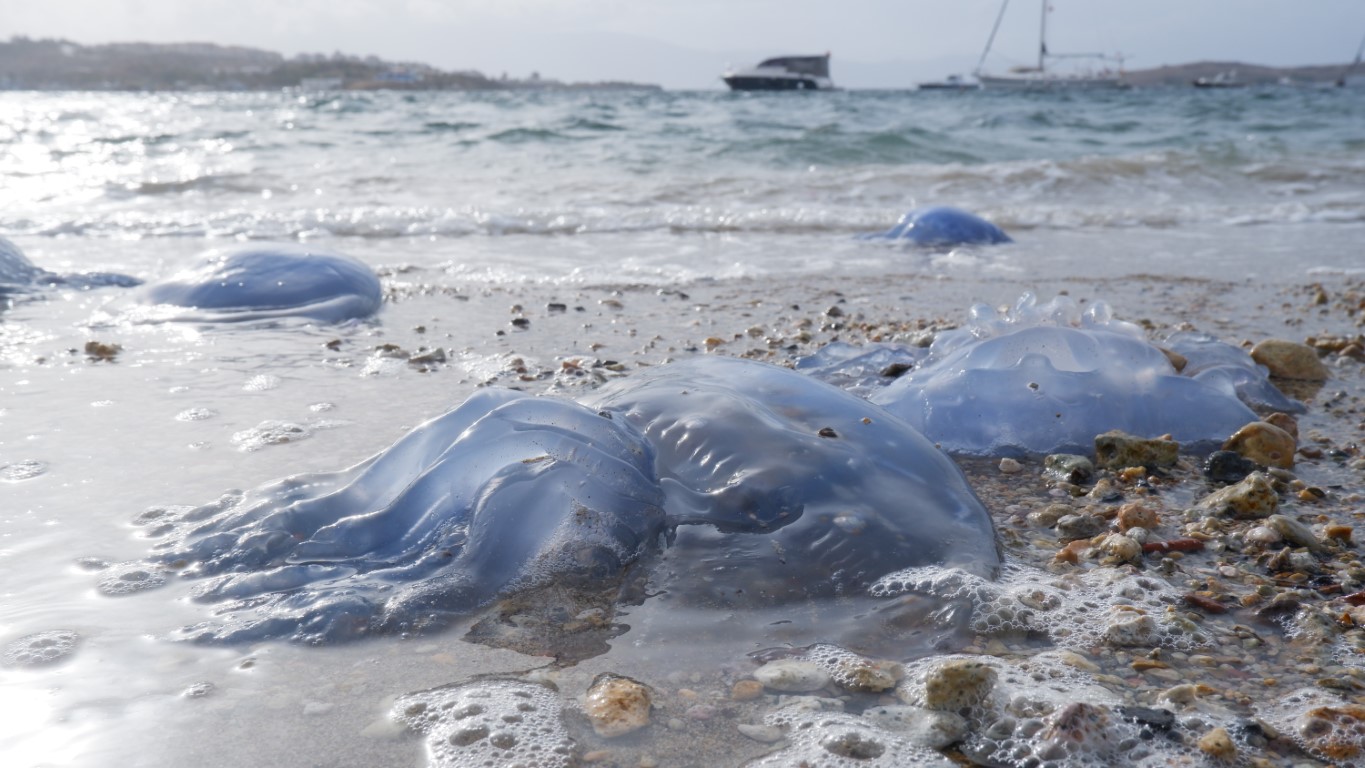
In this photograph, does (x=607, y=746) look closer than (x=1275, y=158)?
Yes

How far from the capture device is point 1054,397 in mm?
2605

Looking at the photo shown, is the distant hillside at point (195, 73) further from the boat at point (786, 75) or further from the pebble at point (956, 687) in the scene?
the pebble at point (956, 687)

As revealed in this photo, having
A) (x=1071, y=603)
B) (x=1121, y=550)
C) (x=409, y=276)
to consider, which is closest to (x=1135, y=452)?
(x=1121, y=550)

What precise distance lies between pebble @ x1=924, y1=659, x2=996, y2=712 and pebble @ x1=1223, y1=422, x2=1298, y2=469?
1432 millimetres

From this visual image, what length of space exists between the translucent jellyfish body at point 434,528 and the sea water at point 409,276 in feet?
0.25

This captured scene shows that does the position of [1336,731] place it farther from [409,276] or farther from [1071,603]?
[409,276]

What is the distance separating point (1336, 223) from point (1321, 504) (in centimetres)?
681

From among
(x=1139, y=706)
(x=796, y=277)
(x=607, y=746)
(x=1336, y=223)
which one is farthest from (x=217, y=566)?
(x=1336, y=223)

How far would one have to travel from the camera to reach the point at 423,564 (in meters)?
1.76

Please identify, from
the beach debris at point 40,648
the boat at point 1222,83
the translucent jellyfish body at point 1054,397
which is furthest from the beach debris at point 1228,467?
the boat at point 1222,83

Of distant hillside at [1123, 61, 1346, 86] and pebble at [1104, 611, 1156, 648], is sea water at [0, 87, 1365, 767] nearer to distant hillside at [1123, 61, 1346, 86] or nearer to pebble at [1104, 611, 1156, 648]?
pebble at [1104, 611, 1156, 648]

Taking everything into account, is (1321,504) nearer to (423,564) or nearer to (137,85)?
(423,564)

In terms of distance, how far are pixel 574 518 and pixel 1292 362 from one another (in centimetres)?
261

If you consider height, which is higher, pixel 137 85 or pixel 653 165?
pixel 137 85
